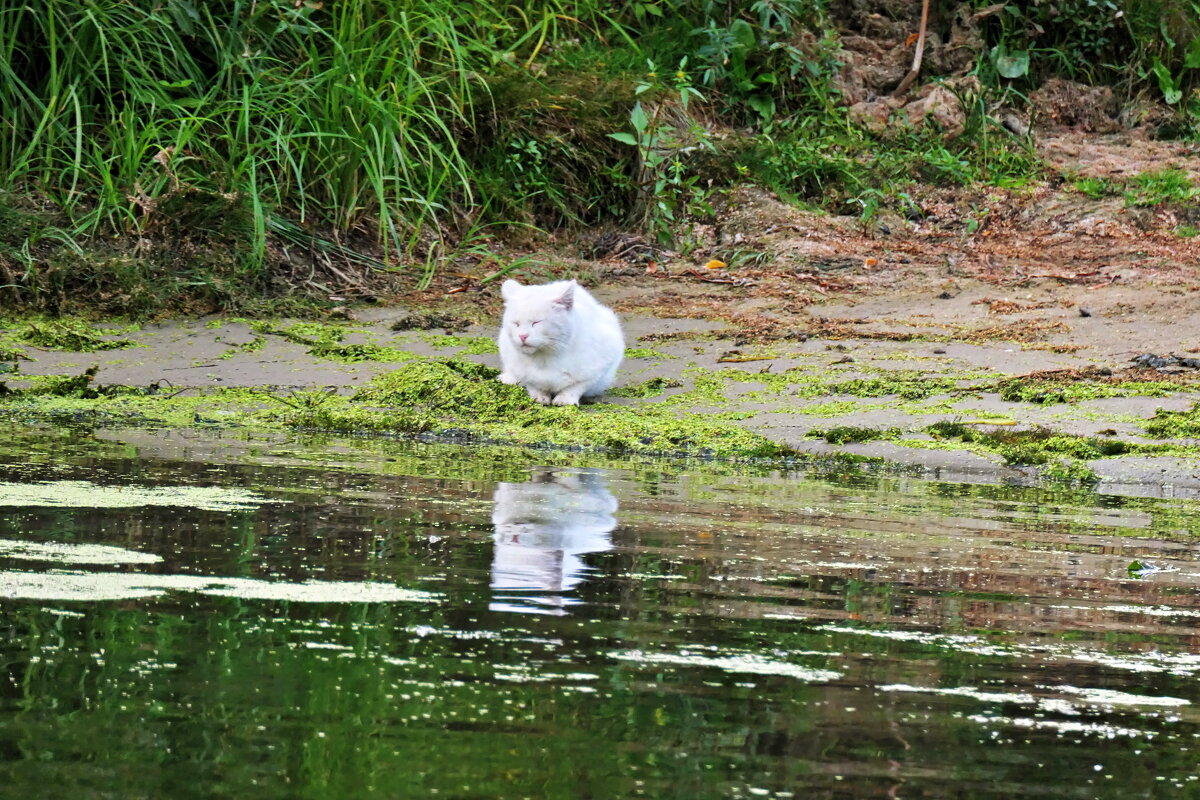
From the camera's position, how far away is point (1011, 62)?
12711mm

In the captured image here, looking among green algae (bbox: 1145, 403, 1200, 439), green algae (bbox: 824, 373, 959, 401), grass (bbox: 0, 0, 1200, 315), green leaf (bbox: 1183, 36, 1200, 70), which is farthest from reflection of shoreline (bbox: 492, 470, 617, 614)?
green leaf (bbox: 1183, 36, 1200, 70)

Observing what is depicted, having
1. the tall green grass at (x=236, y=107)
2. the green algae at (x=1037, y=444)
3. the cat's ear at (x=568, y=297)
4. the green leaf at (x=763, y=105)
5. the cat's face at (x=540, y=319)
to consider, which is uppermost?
the green leaf at (x=763, y=105)

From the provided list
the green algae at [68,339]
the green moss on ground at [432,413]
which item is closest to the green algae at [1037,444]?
the green moss on ground at [432,413]

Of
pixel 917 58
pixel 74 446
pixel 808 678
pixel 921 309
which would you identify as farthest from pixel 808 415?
pixel 917 58

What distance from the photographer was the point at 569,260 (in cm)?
1042

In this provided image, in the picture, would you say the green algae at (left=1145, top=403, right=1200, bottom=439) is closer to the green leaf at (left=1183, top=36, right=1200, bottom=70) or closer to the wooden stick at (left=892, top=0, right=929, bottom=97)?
the wooden stick at (left=892, top=0, right=929, bottom=97)

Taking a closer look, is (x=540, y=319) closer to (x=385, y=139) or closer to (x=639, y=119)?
A: (x=385, y=139)

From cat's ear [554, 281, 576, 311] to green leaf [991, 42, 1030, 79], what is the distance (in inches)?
271

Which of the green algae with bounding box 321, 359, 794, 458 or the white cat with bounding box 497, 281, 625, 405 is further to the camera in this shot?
the white cat with bounding box 497, 281, 625, 405

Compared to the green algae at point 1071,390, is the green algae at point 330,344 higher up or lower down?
lower down

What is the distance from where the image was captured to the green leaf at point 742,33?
12.1m

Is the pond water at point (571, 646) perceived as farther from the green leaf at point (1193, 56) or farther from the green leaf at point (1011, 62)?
the green leaf at point (1193, 56)

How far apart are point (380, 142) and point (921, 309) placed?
359 centimetres

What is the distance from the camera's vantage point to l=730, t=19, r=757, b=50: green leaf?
12.1 metres
